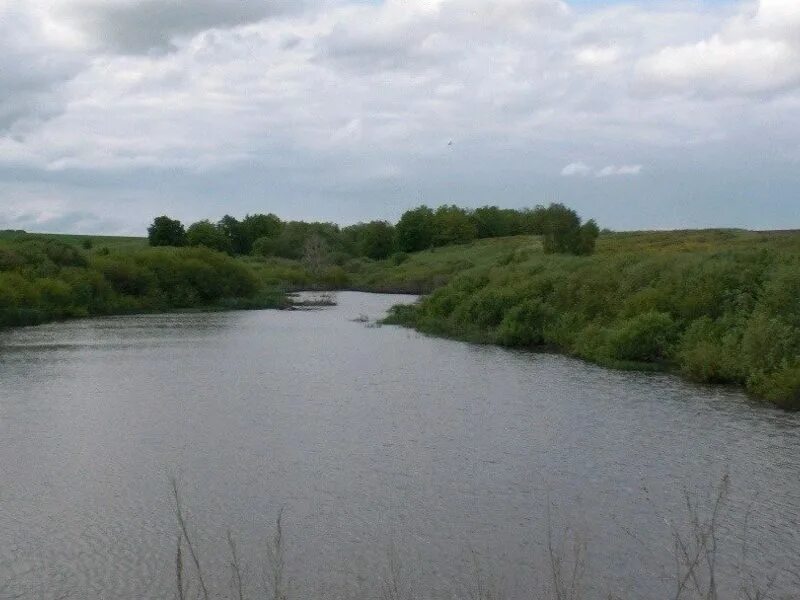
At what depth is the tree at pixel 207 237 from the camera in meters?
99.6

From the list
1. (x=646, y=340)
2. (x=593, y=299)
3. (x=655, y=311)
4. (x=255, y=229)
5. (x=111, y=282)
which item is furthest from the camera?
(x=255, y=229)

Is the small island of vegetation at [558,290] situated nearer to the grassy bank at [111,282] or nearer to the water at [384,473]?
the grassy bank at [111,282]

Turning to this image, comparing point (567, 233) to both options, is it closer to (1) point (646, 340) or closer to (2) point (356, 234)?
(1) point (646, 340)

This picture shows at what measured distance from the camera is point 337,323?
46062mm

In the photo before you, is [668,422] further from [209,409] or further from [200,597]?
[200,597]

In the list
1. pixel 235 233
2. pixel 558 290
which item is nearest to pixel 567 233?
pixel 558 290

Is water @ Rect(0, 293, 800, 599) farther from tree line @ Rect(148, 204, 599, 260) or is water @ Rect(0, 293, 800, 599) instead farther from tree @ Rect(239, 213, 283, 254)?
→ tree @ Rect(239, 213, 283, 254)

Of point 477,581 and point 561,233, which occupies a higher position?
point 561,233

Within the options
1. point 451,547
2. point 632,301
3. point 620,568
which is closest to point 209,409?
point 451,547

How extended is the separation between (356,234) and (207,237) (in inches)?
1279

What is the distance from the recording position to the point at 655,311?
28.1 meters

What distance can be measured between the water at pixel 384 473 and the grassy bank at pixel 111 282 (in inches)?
A: 884

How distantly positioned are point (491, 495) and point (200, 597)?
491 cm

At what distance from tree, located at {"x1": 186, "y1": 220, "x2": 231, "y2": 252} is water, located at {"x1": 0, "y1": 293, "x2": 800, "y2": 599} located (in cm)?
7430
